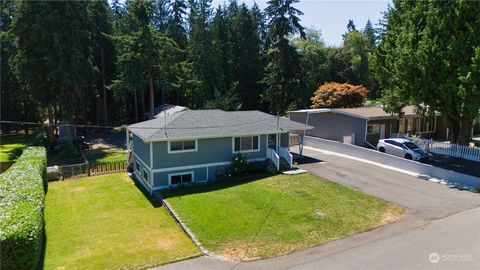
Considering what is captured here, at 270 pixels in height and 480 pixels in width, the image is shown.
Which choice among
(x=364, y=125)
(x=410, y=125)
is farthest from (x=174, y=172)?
(x=410, y=125)

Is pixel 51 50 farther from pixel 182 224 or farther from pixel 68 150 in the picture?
pixel 182 224

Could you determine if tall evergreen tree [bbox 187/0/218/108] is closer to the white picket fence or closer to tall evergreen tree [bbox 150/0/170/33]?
tall evergreen tree [bbox 150/0/170/33]

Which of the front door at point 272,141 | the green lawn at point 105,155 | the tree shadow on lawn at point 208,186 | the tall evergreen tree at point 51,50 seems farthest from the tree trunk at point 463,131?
the tall evergreen tree at point 51,50

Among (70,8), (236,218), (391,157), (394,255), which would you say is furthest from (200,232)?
(70,8)

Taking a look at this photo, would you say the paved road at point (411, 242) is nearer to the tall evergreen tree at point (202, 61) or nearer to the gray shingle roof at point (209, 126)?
the gray shingle roof at point (209, 126)

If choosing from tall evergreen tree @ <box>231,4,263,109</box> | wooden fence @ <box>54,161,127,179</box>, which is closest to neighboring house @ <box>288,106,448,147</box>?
tall evergreen tree @ <box>231,4,263,109</box>

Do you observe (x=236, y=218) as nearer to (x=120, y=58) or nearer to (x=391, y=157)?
(x=391, y=157)
